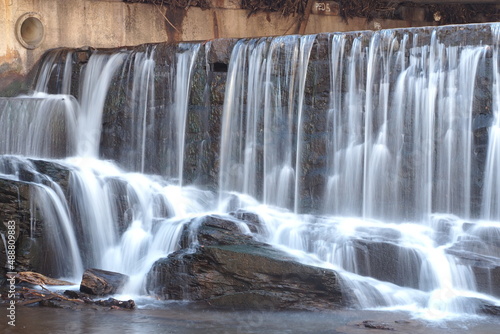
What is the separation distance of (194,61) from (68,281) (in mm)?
4629

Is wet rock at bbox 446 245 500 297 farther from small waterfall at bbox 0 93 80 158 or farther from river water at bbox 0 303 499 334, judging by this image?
small waterfall at bbox 0 93 80 158

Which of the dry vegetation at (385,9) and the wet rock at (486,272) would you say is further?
the dry vegetation at (385,9)

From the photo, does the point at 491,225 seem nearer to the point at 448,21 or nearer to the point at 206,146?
the point at 206,146

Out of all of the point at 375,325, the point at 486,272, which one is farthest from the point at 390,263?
the point at 375,325

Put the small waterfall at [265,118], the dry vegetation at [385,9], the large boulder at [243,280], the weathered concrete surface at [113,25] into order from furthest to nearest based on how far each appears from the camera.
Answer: the dry vegetation at [385,9] → the weathered concrete surface at [113,25] → the small waterfall at [265,118] → the large boulder at [243,280]

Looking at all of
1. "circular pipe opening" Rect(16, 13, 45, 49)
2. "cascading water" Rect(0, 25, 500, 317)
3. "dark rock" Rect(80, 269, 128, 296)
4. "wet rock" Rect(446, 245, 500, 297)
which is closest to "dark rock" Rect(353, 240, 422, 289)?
"cascading water" Rect(0, 25, 500, 317)

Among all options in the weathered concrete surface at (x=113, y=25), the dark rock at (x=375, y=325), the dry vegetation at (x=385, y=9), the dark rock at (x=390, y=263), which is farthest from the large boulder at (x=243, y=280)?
the dry vegetation at (x=385, y=9)

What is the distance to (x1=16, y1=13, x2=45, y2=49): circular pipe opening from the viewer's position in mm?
14570

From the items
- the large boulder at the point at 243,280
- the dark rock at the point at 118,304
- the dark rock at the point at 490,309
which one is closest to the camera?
the dark rock at the point at 490,309

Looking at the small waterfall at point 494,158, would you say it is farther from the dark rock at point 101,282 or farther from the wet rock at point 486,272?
the dark rock at point 101,282

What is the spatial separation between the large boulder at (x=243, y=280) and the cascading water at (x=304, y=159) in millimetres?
346

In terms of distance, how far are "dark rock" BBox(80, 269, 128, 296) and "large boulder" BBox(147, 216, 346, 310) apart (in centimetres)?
38

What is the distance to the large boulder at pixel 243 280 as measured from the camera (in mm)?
9000

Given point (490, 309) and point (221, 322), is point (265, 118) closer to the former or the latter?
point (221, 322)
